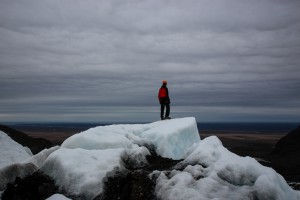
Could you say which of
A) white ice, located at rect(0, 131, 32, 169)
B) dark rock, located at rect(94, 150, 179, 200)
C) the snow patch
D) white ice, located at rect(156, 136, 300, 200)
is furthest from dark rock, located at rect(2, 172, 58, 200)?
white ice, located at rect(0, 131, 32, 169)

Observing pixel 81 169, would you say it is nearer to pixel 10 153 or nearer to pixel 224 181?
pixel 224 181

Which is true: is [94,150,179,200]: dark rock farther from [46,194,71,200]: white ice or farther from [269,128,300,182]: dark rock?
[269,128,300,182]: dark rock

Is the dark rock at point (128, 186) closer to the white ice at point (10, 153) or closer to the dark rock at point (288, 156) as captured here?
the white ice at point (10, 153)

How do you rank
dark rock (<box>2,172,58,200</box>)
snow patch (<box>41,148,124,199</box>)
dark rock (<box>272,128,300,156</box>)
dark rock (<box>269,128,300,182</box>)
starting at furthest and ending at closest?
dark rock (<box>272,128,300,156</box>)
dark rock (<box>269,128,300,182</box>)
dark rock (<box>2,172,58,200</box>)
snow patch (<box>41,148,124,199</box>)

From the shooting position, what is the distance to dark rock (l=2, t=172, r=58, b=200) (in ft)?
34.1

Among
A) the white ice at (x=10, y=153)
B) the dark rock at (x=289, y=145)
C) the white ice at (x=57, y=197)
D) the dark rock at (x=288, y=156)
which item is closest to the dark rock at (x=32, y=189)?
the white ice at (x=57, y=197)

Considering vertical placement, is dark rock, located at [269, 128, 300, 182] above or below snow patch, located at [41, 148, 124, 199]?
below

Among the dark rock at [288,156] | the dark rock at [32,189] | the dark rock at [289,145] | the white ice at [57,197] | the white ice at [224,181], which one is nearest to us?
the white ice at [224,181]

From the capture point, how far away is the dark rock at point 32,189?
1038cm

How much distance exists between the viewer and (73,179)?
34.9 feet

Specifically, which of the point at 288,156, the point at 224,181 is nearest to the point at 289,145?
the point at 288,156

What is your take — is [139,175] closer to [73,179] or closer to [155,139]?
[73,179]

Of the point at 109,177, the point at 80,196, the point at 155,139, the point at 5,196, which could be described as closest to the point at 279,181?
the point at 109,177

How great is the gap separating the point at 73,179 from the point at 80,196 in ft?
2.53
